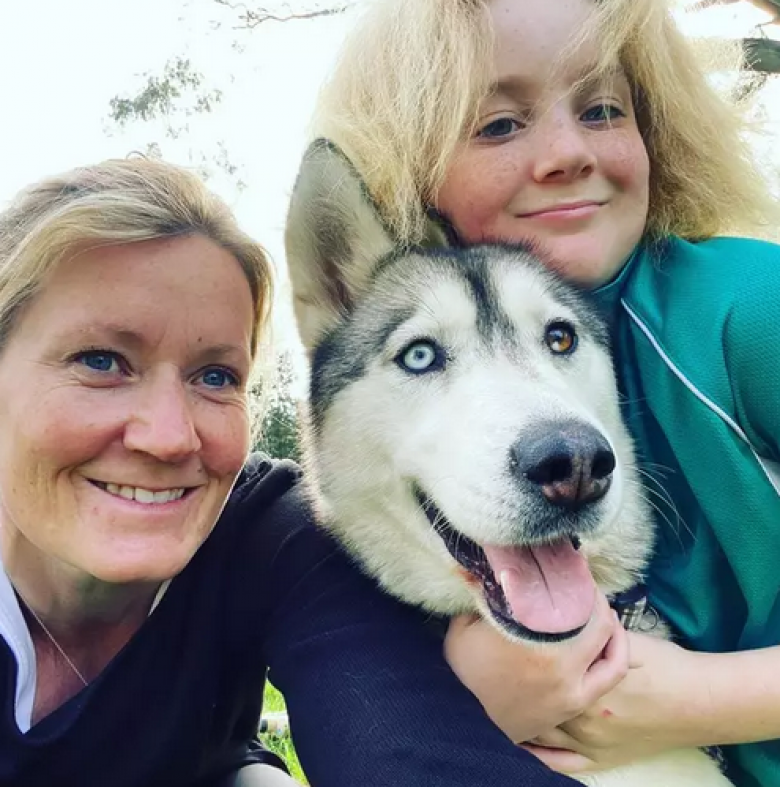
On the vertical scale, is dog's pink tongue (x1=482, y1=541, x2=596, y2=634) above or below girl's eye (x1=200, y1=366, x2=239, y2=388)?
below

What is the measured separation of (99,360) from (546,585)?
4.23ft

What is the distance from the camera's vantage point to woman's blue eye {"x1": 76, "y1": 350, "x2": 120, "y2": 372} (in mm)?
2225

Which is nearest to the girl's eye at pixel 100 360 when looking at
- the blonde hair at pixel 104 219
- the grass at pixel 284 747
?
the blonde hair at pixel 104 219

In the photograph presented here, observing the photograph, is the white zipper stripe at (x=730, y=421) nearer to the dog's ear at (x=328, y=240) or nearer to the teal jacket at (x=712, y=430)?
the teal jacket at (x=712, y=430)

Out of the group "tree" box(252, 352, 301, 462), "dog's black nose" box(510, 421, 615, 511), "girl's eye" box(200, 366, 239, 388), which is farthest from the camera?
"tree" box(252, 352, 301, 462)

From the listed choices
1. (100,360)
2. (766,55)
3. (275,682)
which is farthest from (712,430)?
(766,55)

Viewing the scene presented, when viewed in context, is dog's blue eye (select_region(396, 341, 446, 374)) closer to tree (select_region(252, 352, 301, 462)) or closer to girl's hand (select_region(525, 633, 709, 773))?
tree (select_region(252, 352, 301, 462))

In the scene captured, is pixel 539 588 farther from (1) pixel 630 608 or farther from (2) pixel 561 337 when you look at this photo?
(2) pixel 561 337

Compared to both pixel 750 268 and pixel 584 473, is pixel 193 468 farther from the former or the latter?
pixel 750 268

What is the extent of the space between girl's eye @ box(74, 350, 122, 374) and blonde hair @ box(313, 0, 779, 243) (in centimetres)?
98

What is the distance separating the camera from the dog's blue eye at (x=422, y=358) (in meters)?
2.40

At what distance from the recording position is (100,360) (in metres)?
2.25

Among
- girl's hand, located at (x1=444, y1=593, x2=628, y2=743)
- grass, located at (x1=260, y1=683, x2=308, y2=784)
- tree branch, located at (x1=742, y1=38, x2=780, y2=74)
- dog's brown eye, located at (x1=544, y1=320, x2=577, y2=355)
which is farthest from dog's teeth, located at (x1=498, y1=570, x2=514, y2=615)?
tree branch, located at (x1=742, y1=38, x2=780, y2=74)

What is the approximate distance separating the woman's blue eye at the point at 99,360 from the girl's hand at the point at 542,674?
1211 mm
